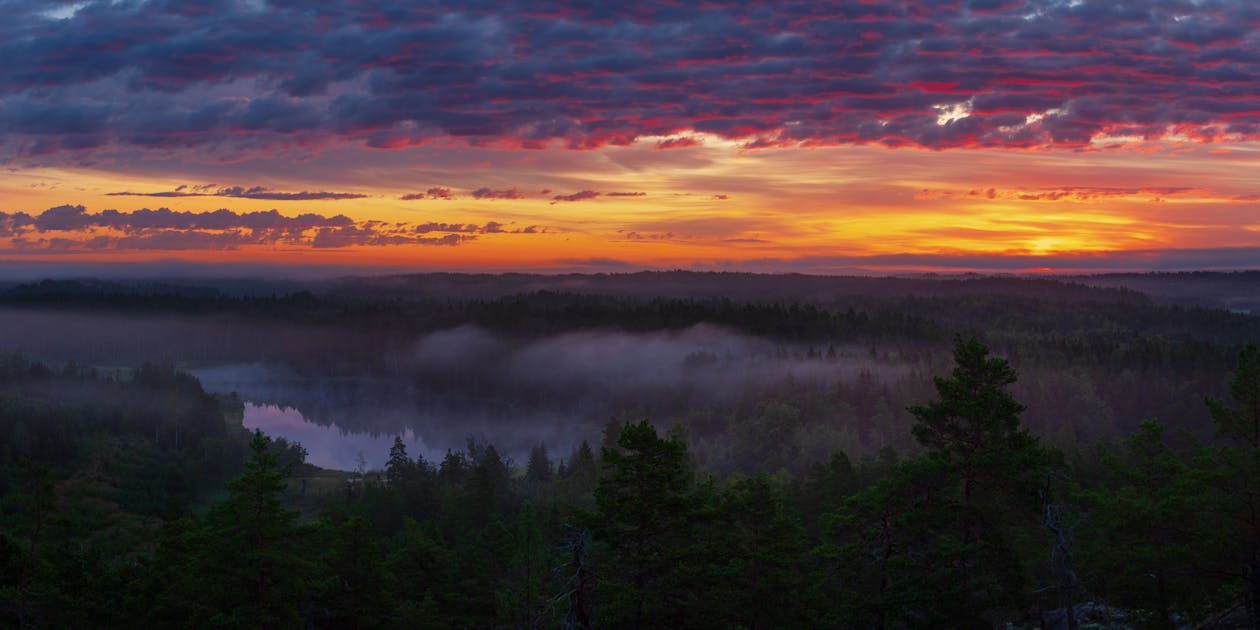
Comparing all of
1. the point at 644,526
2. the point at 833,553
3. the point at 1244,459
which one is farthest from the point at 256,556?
the point at 1244,459

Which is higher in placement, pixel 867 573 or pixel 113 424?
pixel 867 573

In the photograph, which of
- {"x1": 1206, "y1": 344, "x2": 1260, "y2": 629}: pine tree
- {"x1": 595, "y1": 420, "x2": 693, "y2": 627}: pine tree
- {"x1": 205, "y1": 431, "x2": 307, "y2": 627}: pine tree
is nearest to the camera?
{"x1": 595, "y1": 420, "x2": 693, "y2": 627}: pine tree

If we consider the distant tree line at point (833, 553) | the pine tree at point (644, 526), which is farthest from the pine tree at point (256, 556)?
the pine tree at point (644, 526)

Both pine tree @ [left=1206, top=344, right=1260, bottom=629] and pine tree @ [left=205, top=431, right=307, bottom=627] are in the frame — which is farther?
pine tree @ [left=1206, top=344, right=1260, bottom=629]

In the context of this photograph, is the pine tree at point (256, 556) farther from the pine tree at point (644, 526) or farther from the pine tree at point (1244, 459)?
the pine tree at point (1244, 459)

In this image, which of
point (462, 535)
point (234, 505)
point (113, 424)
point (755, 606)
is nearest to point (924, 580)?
point (755, 606)

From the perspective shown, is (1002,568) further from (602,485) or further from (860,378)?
(860,378)

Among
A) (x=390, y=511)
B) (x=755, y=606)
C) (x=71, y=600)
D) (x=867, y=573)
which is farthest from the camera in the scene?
(x=390, y=511)

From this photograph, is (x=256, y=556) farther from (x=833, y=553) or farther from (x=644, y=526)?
(x=833, y=553)

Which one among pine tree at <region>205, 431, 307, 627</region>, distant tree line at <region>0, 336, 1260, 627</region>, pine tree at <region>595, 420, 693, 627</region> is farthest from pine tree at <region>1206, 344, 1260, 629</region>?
pine tree at <region>205, 431, 307, 627</region>

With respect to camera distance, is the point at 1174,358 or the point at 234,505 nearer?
the point at 234,505

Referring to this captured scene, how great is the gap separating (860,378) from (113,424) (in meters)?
142

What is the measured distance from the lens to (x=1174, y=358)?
17412cm

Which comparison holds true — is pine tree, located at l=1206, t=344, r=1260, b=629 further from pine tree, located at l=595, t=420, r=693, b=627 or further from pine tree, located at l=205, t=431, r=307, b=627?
pine tree, located at l=205, t=431, r=307, b=627
